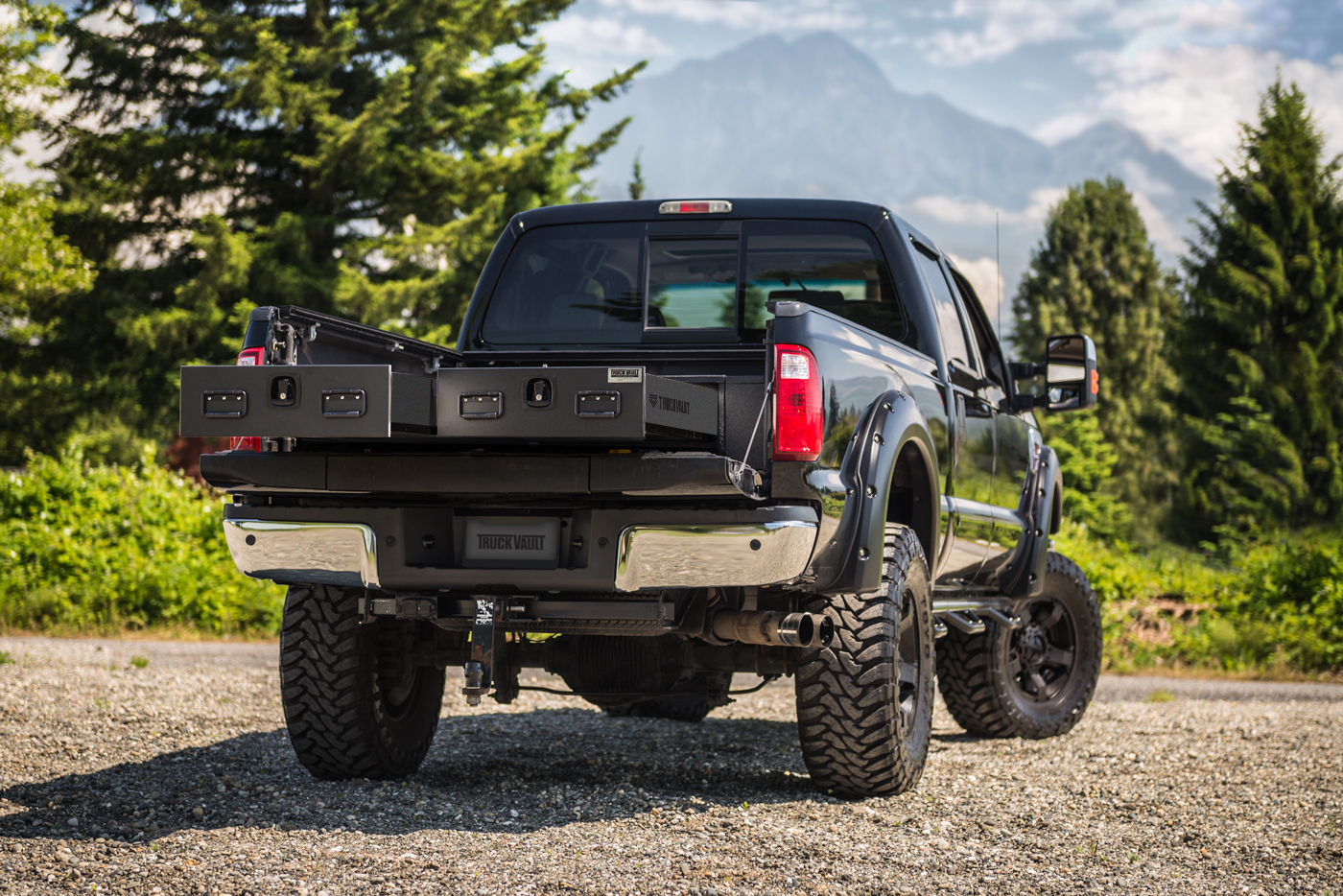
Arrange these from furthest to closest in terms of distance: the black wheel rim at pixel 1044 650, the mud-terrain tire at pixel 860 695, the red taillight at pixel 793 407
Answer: the black wheel rim at pixel 1044 650, the mud-terrain tire at pixel 860 695, the red taillight at pixel 793 407

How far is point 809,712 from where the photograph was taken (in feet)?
14.1

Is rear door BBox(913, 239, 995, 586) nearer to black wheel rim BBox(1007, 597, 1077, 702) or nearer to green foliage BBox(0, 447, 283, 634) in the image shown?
black wheel rim BBox(1007, 597, 1077, 702)

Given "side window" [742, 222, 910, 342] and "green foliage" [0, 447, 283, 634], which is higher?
"side window" [742, 222, 910, 342]

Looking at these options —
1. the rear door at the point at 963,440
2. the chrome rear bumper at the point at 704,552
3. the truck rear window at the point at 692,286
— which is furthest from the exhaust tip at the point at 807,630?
the truck rear window at the point at 692,286

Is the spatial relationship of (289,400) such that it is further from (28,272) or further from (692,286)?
(28,272)

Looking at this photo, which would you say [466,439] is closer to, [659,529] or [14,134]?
[659,529]

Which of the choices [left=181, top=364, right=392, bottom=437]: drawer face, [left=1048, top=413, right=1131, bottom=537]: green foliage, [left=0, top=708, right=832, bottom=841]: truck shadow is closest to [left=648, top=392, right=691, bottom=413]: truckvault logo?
[left=181, top=364, right=392, bottom=437]: drawer face

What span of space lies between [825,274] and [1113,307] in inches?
1482

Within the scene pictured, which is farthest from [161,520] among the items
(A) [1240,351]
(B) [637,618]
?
(A) [1240,351]

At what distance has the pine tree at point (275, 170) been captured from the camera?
20484 mm

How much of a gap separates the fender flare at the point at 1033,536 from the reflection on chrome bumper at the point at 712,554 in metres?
2.93

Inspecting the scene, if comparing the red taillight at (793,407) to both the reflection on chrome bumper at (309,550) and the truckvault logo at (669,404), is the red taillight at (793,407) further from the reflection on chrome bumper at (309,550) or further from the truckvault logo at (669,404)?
the reflection on chrome bumper at (309,550)

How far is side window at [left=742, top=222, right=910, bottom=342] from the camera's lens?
16.9 feet

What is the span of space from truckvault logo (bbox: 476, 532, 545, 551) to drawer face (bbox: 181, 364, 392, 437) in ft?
2.01
